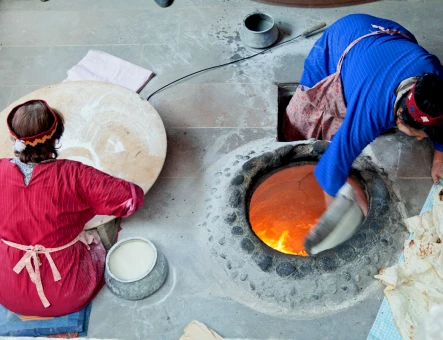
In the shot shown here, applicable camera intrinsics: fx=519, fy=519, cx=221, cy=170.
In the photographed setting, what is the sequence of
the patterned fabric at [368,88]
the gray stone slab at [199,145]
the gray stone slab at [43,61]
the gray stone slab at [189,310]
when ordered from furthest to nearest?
the gray stone slab at [43,61]
the gray stone slab at [199,145]
the gray stone slab at [189,310]
the patterned fabric at [368,88]

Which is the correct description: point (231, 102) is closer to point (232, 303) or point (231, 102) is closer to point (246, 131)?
point (246, 131)

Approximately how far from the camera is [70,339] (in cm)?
259

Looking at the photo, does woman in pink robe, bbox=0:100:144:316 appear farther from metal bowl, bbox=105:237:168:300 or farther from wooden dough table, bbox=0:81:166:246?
wooden dough table, bbox=0:81:166:246

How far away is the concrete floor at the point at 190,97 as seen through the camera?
8.55 ft

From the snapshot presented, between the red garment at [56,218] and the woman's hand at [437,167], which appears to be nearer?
the red garment at [56,218]

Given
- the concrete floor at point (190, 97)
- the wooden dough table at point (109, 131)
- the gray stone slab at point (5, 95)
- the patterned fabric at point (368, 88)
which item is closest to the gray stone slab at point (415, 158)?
the concrete floor at point (190, 97)

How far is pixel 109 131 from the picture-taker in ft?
10.0

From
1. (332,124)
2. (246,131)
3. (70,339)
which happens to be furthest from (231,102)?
(70,339)

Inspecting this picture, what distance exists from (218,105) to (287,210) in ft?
2.79

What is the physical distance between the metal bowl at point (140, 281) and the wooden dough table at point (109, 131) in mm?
311

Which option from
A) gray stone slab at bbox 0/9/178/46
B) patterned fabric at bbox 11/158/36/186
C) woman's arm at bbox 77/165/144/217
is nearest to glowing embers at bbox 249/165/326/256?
woman's arm at bbox 77/165/144/217

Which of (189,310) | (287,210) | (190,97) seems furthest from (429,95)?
(190,97)

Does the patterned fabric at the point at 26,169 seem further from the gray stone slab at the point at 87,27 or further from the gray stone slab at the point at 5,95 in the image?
the gray stone slab at the point at 87,27

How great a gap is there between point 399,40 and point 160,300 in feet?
5.75
